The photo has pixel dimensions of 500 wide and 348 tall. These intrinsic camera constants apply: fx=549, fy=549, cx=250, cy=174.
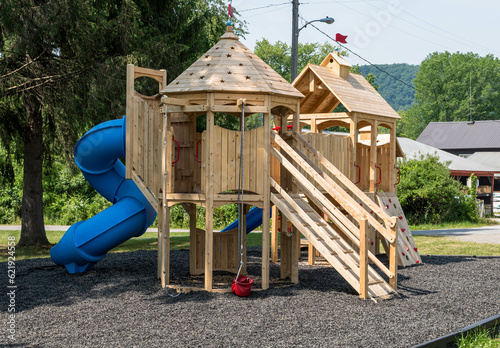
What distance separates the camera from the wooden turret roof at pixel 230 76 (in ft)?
31.2

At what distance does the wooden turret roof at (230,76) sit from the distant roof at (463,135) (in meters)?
47.9

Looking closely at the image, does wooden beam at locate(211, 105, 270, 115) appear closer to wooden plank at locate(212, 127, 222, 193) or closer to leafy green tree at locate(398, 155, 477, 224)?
wooden plank at locate(212, 127, 222, 193)

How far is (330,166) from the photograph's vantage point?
10.7 meters

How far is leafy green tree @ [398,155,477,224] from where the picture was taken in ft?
83.8

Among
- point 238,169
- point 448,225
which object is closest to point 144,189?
point 238,169

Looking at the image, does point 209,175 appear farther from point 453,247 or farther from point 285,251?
point 453,247

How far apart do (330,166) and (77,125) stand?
801cm

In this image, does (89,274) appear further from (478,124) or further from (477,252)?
(478,124)

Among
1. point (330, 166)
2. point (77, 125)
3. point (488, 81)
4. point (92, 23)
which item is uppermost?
point (488, 81)

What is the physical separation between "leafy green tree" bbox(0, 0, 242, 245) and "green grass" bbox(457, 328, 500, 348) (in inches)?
414

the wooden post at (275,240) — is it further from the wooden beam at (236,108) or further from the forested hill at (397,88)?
the forested hill at (397,88)

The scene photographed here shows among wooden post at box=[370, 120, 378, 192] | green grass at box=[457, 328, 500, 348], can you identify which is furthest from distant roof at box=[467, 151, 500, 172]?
green grass at box=[457, 328, 500, 348]

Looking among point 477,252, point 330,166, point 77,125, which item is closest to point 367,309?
point 330,166

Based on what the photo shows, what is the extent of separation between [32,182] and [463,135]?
48.7 metres
